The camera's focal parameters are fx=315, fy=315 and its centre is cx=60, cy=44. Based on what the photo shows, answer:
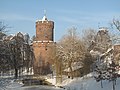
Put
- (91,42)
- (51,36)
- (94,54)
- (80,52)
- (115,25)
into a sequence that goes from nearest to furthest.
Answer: (115,25), (80,52), (94,54), (91,42), (51,36)

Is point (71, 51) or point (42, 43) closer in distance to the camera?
point (71, 51)

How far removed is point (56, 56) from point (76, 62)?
3168mm

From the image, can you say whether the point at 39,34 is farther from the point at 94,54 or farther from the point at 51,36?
the point at 94,54

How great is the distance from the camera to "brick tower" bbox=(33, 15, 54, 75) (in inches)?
2366

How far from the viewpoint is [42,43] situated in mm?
60781

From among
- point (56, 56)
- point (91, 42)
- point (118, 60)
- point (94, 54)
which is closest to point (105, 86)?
point (118, 60)

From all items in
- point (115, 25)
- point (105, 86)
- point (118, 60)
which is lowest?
point (105, 86)

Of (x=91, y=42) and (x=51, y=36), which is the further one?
(x=51, y=36)

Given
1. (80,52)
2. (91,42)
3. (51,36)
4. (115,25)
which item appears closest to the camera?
(115,25)

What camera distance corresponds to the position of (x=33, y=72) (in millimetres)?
60031

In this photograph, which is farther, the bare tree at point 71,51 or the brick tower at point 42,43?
the brick tower at point 42,43

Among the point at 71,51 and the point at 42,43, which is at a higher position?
the point at 42,43

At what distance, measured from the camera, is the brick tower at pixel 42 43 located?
197 ft

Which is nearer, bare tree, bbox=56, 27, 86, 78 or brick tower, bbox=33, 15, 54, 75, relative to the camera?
bare tree, bbox=56, 27, 86, 78
